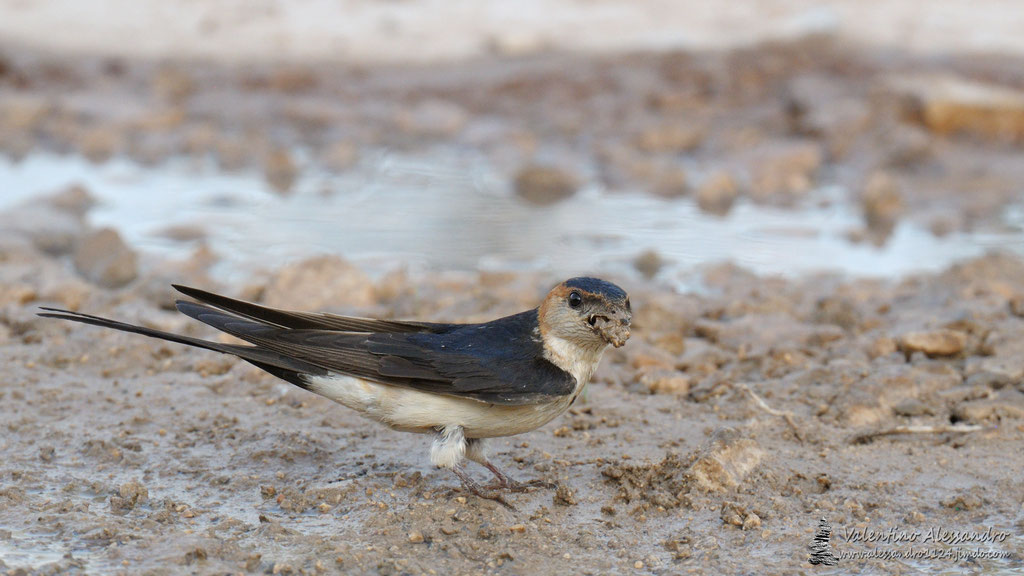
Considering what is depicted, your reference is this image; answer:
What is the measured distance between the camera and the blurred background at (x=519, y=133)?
8.18 metres

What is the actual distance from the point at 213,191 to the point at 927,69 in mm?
7173

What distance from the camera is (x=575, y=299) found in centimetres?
407

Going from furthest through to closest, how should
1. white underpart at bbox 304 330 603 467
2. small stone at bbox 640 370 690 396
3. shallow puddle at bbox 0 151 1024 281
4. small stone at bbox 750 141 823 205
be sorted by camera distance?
small stone at bbox 750 141 823 205 < shallow puddle at bbox 0 151 1024 281 < small stone at bbox 640 370 690 396 < white underpart at bbox 304 330 603 467

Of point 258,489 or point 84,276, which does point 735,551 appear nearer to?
point 258,489

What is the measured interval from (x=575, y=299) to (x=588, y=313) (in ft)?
0.24

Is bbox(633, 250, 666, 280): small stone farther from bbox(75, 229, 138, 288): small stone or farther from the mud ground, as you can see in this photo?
bbox(75, 229, 138, 288): small stone

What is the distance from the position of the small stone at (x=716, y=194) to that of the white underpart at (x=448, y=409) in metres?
5.31

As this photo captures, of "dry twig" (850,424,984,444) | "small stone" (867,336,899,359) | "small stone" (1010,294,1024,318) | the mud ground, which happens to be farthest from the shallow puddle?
"dry twig" (850,424,984,444)

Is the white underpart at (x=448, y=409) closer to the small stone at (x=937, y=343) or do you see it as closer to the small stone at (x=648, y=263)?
the small stone at (x=937, y=343)

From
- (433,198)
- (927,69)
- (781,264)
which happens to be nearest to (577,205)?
(433,198)

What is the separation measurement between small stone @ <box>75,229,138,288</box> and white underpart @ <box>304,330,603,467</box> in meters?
3.28

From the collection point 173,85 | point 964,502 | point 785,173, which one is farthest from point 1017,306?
point 173,85

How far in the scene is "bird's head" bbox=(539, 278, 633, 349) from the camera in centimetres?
400

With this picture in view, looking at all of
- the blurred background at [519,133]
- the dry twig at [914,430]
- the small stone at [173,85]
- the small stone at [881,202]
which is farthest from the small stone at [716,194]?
the small stone at [173,85]
